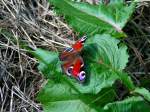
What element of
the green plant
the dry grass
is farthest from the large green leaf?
the dry grass

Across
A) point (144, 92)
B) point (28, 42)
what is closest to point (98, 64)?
point (144, 92)

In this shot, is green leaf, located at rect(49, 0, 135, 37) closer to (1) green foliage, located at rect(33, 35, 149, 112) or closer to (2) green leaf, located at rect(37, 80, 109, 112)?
(1) green foliage, located at rect(33, 35, 149, 112)

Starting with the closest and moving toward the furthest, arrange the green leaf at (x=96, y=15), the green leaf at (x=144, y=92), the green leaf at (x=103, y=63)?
the green leaf at (x=144, y=92), the green leaf at (x=103, y=63), the green leaf at (x=96, y=15)

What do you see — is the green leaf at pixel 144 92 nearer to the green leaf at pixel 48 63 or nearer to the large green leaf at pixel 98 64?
the large green leaf at pixel 98 64

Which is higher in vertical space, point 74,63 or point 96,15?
point 96,15

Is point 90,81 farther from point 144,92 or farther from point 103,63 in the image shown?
point 144,92

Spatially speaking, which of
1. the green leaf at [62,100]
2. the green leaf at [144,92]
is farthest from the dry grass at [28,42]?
the green leaf at [144,92]

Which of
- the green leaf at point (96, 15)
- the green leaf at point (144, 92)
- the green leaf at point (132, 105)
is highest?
the green leaf at point (96, 15)
